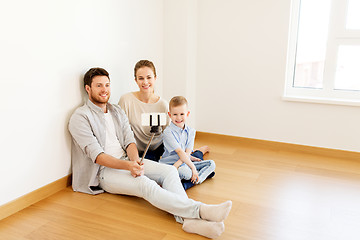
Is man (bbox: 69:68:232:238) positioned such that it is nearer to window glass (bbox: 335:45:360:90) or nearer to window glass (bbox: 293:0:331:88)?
window glass (bbox: 293:0:331:88)

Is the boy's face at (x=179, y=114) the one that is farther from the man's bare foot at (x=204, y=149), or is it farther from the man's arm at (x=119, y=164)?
the man's bare foot at (x=204, y=149)

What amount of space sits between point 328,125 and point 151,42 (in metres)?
1.63

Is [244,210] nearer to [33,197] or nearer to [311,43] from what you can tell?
[33,197]

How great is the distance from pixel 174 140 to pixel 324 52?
1544 mm

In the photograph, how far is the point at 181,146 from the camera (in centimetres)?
244

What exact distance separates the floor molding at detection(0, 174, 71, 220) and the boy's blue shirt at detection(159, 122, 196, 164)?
2.18ft

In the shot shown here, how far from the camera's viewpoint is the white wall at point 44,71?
6.17 ft

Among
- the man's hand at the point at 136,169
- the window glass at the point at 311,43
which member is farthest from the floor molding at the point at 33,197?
the window glass at the point at 311,43

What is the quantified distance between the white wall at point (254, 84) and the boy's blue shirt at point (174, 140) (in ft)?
3.13

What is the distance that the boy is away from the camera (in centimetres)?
233

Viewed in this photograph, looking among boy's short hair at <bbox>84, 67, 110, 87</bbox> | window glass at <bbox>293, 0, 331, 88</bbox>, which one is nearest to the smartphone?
boy's short hair at <bbox>84, 67, 110, 87</bbox>

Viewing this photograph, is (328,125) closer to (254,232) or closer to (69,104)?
(254,232)

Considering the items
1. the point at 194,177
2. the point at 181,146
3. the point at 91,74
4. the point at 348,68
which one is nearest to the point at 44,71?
the point at 91,74

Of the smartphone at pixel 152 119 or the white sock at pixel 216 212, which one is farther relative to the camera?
the smartphone at pixel 152 119
